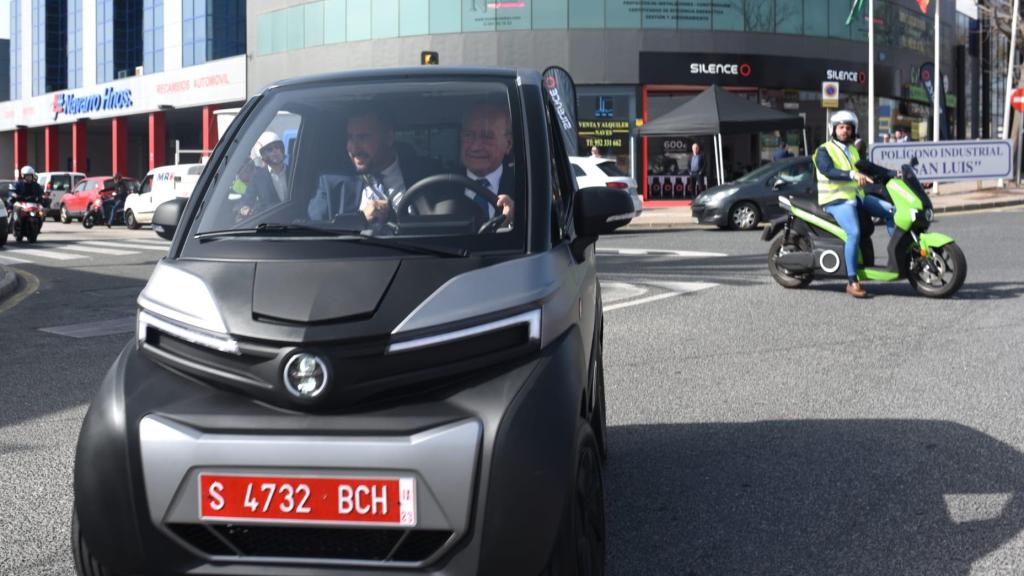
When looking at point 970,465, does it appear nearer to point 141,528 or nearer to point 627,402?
point 627,402

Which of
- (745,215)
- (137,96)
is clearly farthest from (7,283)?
(137,96)

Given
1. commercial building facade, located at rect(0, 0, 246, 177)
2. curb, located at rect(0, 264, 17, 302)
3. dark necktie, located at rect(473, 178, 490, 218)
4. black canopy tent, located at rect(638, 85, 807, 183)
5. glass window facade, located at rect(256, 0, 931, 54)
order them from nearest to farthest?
dark necktie, located at rect(473, 178, 490, 218) → curb, located at rect(0, 264, 17, 302) → black canopy tent, located at rect(638, 85, 807, 183) → glass window facade, located at rect(256, 0, 931, 54) → commercial building facade, located at rect(0, 0, 246, 177)

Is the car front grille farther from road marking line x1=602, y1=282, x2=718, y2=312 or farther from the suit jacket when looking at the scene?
road marking line x1=602, y1=282, x2=718, y2=312

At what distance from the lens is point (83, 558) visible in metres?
3.13

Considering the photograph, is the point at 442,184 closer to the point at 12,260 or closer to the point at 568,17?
the point at 12,260

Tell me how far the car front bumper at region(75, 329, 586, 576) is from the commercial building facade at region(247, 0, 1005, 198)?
108ft

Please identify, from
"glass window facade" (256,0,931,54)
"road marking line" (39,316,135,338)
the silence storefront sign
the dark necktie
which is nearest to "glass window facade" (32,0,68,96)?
"glass window facade" (256,0,931,54)

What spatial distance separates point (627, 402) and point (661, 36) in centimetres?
3180

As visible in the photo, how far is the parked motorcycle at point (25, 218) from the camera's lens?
25000 mm

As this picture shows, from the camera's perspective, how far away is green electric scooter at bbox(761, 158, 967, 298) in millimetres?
11281

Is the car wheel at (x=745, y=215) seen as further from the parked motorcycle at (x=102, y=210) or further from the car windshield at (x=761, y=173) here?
the parked motorcycle at (x=102, y=210)

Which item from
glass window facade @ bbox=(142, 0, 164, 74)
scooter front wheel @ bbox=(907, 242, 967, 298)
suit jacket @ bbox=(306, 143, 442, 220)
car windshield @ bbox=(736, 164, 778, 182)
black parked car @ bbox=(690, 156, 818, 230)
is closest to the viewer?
suit jacket @ bbox=(306, 143, 442, 220)

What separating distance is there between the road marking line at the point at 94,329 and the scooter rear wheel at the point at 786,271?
6291 mm

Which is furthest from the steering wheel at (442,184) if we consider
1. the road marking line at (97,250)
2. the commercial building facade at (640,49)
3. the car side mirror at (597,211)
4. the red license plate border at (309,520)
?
the commercial building facade at (640,49)
